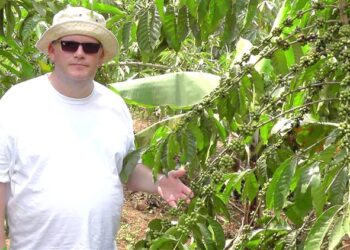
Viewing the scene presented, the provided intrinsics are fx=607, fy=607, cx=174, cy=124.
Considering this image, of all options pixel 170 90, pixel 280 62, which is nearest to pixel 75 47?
pixel 280 62

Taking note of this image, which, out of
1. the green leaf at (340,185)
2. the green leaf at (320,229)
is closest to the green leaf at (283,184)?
the green leaf at (340,185)

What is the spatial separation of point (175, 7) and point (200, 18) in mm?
146

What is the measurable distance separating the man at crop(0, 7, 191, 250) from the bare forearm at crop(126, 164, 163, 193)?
0.06 metres

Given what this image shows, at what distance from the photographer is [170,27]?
186 cm

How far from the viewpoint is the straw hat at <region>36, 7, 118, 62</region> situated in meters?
1.96

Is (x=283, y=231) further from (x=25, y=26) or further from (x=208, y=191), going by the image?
(x=25, y=26)

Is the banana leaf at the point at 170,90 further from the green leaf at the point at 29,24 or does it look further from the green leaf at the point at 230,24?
the green leaf at the point at 230,24

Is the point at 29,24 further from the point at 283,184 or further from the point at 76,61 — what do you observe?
the point at 283,184

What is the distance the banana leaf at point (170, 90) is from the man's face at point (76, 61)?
766mm

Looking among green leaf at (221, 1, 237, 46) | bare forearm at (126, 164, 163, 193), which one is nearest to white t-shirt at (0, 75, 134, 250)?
bare forearm at (126, 164, 163, 193)

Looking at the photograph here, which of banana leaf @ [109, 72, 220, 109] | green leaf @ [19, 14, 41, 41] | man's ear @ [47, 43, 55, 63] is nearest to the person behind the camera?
man's ear @ [47, 43, 55, 63]

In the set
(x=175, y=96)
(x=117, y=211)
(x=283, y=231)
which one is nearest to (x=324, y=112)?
(x=283, y=231)

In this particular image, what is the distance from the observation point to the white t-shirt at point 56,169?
187 centimetres

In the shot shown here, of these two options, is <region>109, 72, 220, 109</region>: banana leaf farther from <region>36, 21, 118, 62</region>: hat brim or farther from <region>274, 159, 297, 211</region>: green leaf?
<region>274, 159, 297, 211</region>: green leaf
